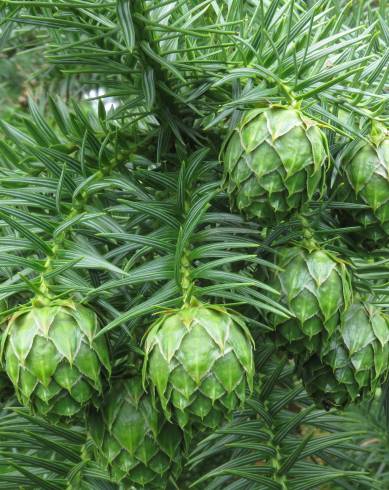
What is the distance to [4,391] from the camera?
1.01m

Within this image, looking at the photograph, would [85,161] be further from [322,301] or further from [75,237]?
[322,301]

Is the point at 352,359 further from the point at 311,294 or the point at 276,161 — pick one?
the point at 276,161

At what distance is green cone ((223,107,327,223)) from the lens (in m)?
0.74

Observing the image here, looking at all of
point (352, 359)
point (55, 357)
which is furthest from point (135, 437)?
point (352, 359)

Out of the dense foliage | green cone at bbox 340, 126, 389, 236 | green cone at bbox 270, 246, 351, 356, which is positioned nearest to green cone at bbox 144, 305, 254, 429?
the dense foliage

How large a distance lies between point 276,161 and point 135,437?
34cm

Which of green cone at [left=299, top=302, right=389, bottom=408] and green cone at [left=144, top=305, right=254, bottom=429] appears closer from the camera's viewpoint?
green cone at [left=144, top=305, right=254, bottom=429]

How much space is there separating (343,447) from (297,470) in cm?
11

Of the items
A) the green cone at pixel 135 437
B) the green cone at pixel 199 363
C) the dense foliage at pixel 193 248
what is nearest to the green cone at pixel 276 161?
the dense foliage at pixel 193 248

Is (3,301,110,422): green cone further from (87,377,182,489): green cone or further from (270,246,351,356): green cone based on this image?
(270,246,351,356): green cone

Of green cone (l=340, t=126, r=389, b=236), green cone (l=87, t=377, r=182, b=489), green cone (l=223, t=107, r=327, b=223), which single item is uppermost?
green cone (l=223, t=107, r=327, b=223)

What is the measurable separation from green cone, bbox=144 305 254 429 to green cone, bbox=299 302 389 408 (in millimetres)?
173

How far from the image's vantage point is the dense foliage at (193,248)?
72 cm

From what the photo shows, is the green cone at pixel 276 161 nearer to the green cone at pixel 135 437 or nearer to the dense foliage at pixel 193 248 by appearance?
the dense foliage at pixel 193 248
